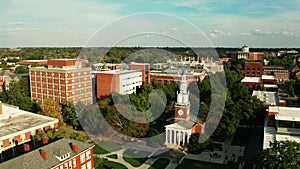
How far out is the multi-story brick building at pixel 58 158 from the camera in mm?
22625

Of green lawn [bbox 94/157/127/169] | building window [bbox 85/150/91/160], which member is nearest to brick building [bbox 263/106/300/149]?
green lawn [bbox 94/157/127/169]

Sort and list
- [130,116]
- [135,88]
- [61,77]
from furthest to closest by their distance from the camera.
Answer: [135,88] < [61,77] < [130,116]

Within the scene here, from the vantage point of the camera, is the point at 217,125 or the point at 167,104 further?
the point at 167,104

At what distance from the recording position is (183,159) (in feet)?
110

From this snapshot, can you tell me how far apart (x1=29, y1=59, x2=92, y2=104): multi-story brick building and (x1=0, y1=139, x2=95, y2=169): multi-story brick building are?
86.5 ft

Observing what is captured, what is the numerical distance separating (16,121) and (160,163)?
68.4ft

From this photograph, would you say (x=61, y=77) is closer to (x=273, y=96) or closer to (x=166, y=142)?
(x=166, y=142)

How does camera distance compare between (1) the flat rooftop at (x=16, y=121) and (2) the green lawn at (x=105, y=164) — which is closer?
(2) the green lawn at (x=105, y=164)

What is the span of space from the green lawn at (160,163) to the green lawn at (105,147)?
6654 millimetres

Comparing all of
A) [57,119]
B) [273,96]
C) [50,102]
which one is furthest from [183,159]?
[273,96]

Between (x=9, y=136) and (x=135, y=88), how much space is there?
3431 cm

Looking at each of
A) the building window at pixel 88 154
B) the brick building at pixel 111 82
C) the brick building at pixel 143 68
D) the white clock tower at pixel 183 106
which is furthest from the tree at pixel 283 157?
the brick building at pixel 143 68

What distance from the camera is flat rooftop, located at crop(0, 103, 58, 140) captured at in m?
34.2

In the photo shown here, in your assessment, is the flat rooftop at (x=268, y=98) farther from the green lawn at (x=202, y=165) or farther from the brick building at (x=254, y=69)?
the brick building at (x=254, y=69)
